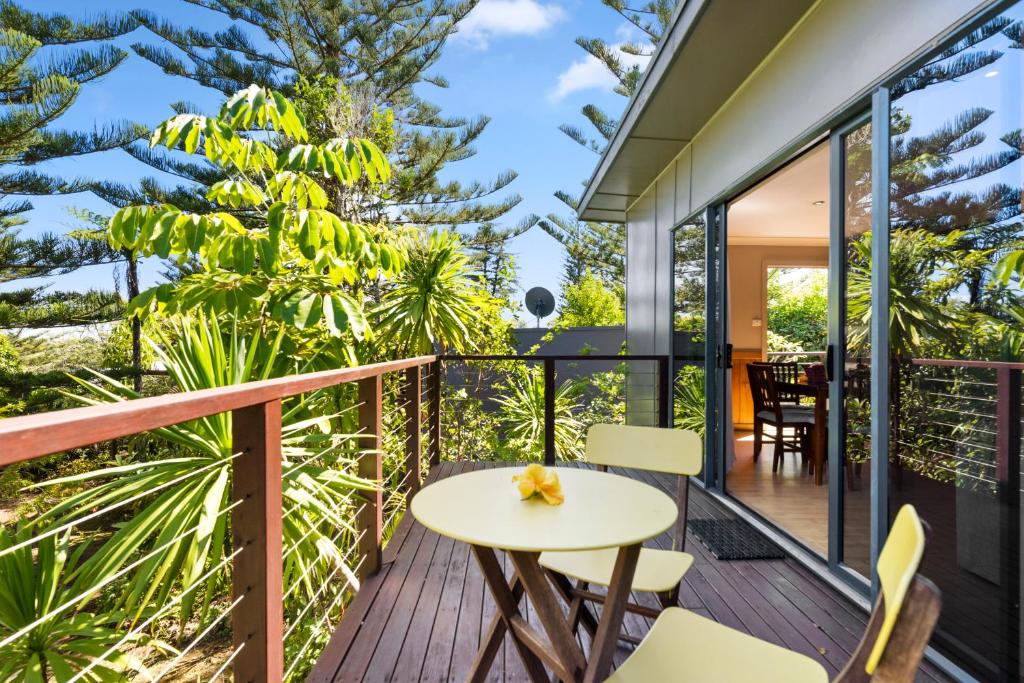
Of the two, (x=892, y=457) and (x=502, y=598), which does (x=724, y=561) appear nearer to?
(x=892, y=457)

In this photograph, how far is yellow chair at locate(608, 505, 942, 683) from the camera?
2.12 feet

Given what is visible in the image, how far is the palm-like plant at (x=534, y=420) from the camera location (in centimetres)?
644

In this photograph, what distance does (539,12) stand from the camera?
1559cm

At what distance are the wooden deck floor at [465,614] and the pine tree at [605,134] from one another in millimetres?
4949

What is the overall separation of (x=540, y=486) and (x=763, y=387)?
381cm

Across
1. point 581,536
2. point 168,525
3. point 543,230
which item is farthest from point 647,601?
point 543,230

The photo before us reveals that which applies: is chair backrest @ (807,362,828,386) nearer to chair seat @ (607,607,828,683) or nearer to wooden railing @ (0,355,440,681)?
chair seat @ (607,607,828,683)

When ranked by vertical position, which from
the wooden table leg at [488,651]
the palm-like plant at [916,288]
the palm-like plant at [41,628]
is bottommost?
the palm-like plant at [41,628]

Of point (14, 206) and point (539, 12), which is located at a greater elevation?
point (539, 12)

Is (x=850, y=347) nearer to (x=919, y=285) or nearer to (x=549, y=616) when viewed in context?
(x=919, y=285)

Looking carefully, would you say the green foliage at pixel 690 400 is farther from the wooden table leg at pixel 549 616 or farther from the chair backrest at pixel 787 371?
the wooden table leg at pixel 549 616

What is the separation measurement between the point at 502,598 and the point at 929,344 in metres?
1.59

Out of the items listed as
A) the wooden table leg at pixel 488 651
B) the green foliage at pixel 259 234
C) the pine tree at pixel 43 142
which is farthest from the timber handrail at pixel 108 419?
the pine tree at pixel 43 142

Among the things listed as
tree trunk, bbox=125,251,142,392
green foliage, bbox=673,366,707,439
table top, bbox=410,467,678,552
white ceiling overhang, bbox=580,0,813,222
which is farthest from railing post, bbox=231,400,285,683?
tree trunk, bbox=125,251,142,392
